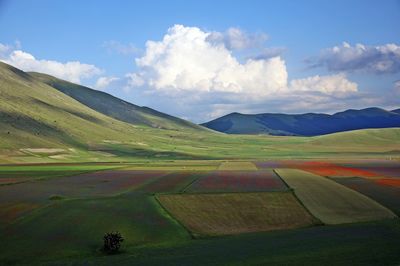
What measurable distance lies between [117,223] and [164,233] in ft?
18.5

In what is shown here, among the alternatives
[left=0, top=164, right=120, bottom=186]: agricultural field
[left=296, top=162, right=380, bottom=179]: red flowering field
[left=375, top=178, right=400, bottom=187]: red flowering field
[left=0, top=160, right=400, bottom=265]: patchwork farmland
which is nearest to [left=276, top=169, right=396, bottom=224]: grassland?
[left=0, top=160, right=400, bottom=265]: patchwork farmland

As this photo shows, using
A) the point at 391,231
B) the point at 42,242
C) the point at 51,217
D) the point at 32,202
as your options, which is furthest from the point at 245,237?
the point at 32,202

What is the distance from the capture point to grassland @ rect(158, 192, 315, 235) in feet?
156

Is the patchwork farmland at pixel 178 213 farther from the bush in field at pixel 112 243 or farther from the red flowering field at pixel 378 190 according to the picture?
the bush in field at pixel 112 243

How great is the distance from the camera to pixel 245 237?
139 feet

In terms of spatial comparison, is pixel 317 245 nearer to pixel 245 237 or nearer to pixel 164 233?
pixel 245 237

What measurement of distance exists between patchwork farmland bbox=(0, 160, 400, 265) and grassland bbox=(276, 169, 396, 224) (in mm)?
100

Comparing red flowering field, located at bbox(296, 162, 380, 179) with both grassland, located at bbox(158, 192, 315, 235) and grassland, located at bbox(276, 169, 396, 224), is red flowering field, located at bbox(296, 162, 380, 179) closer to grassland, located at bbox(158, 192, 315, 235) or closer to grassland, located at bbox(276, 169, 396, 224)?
grassland, located at bbox(276, 169, 396, 224)

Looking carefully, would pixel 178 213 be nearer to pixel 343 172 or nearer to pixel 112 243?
pixel 112 243

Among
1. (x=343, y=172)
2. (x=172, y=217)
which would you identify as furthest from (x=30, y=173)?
(x=343, y=172)

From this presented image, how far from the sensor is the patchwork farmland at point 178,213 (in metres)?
41.3

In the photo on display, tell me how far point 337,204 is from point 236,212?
43.2 ft

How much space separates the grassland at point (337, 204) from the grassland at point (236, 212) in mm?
1763

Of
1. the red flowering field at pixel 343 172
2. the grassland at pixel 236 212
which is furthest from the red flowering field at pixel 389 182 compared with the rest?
the grassland at pixel 236 212
